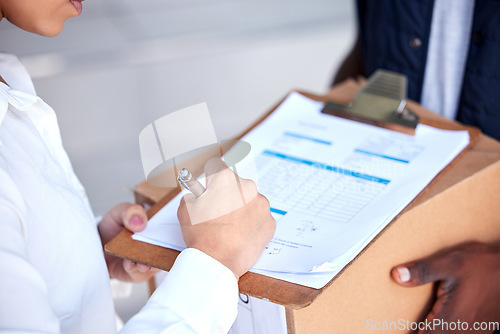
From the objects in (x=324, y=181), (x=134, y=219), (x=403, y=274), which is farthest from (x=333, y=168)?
(x=134, y=219)

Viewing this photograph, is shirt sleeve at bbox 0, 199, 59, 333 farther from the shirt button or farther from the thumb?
the shirt button

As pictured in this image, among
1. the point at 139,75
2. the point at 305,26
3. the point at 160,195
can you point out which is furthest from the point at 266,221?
the point at 305,26

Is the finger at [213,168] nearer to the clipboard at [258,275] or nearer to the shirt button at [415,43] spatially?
the clipboard at [258,275]

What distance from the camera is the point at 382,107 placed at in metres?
0.85

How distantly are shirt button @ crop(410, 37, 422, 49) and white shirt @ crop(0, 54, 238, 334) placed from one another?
0.62m

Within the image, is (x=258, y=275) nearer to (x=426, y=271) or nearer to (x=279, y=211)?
(x=279, y=211)

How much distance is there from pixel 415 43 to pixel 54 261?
70 cm

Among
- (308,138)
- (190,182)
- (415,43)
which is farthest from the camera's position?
(415,43)

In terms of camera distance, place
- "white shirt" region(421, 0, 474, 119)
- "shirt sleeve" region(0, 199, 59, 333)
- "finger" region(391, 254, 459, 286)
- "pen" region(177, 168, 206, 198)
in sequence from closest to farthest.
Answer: "shirt sleeve" region(0, 199, 59, 333) → "pen" region(177, 168, 206, 198) → "finger" region(391, 254, 459, 286) → "white shirt" region(421, 0, 474, 119)

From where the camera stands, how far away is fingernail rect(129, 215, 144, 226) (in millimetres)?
654

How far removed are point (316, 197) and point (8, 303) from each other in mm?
353

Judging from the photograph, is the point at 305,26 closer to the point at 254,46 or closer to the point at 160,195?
the point at 254,46

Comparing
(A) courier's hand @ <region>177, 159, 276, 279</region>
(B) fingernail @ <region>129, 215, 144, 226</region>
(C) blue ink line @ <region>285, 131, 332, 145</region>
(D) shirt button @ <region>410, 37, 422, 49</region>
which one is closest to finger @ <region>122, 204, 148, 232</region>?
(B) fingernail @ <region>129, 215, 144, 226</region>

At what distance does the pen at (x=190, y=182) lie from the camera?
0.56 meters
